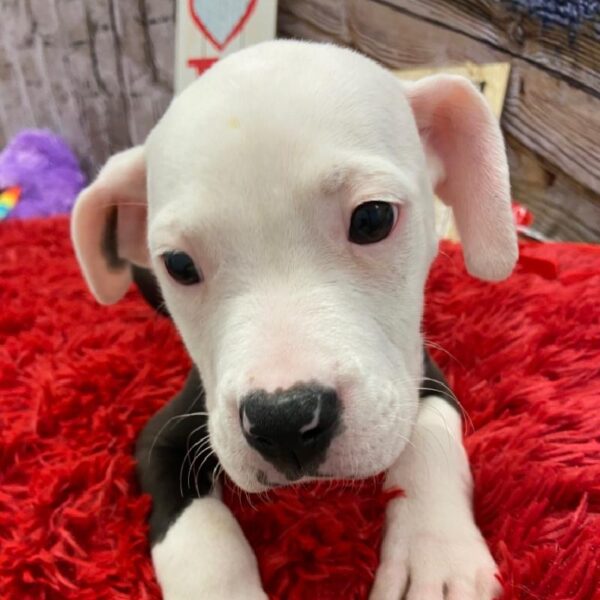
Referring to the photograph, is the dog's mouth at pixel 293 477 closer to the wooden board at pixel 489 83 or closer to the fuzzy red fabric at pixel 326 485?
the fuzzy red fabric at pixel 326 485

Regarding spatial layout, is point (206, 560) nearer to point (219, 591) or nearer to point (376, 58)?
point (219, 591)

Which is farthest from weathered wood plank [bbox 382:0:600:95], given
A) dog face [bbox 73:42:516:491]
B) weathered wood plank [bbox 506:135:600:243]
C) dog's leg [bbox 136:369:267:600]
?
dog's leg [bbox 136:369:267:600]

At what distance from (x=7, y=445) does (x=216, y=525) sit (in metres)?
0.50

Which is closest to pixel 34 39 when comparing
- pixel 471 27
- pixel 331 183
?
pixel 471 27

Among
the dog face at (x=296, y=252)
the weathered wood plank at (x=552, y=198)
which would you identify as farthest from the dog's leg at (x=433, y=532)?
the weathered wood plank at (x=552, y=198)

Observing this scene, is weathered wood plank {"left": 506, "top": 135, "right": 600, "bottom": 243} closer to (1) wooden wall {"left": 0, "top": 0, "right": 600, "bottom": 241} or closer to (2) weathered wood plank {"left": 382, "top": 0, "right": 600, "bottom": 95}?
(1) wooden wall {"left": 0, "top": 0, "right": 600, "bottom": 241}

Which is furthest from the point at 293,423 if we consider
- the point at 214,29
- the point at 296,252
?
the point at 214,29

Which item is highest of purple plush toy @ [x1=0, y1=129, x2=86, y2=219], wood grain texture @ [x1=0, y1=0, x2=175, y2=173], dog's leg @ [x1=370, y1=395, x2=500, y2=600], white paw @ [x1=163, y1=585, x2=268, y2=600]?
dog's leg @ [x1=370, y1=395, x2=500, y2=600]

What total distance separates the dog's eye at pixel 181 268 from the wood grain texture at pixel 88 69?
1.89 metres

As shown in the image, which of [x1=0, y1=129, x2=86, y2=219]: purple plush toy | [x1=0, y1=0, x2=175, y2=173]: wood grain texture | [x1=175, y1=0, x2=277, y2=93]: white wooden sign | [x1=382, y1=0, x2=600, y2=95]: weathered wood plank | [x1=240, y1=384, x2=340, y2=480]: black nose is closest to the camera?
[x1=240, y1=384, x2=340, y2=480]: black nose

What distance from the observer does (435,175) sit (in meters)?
1.48

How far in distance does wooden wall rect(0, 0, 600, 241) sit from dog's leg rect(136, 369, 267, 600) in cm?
144

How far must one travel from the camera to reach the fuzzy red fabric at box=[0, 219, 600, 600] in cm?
120

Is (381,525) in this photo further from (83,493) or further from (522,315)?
(522,315)
